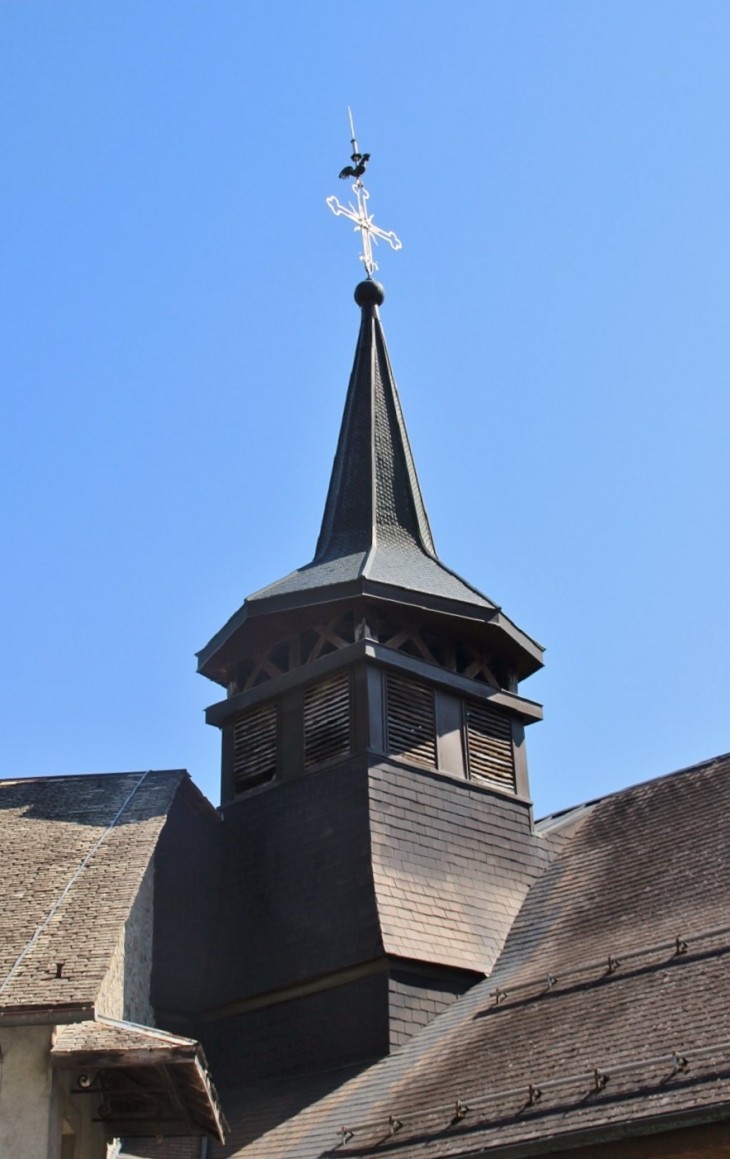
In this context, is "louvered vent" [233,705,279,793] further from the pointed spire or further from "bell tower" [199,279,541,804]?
the pointed spire

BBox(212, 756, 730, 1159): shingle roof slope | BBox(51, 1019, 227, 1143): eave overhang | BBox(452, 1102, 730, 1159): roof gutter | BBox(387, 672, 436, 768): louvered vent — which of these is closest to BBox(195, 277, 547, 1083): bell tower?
BBox(387, 672, 436, 768): louvered vent

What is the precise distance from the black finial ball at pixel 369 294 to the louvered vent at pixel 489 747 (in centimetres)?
802

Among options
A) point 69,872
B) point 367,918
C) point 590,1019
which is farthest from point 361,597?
point 590,1019

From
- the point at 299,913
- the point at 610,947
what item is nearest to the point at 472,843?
the point at 299,913

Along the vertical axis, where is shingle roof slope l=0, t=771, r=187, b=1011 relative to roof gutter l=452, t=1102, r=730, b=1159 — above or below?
above

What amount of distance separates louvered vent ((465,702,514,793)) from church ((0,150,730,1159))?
0.04 m

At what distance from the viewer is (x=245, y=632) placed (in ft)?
62.0

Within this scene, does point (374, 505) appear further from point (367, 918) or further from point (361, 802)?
point (367, 918)

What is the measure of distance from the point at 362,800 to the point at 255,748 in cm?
238

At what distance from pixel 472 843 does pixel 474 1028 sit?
3.47 meters

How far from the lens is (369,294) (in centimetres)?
2334

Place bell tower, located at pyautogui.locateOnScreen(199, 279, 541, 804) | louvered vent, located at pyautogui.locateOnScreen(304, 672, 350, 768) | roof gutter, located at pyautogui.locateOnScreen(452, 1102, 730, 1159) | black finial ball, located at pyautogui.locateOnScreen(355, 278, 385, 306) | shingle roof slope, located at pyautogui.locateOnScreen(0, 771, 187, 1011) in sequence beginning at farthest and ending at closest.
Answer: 1. black finial ball, located at pyautogui.locateOnScreen(355, 278, 385, 306)
2. bell tower, located at pyautogui.locateOnScreen(199, 279, 541, 804)
3. louvered vent, located at pyautogui.locateOnScreen(304, 672, 350, 768)
4. shingle roof slope, located at pyautogui.locateOnScreen(0, 771, 187, 1011)
5. roof gutter, located at pyautogui.locateOnScreen(452, 1102, 730, 1159)

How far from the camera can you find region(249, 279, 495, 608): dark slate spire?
18781 millimetres

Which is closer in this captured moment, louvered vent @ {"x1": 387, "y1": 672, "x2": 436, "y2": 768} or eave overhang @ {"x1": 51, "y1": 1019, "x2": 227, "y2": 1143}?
eave overhang @ {"x1": 51, "y1": 1019, "x2": 227, "y2": 1143}
